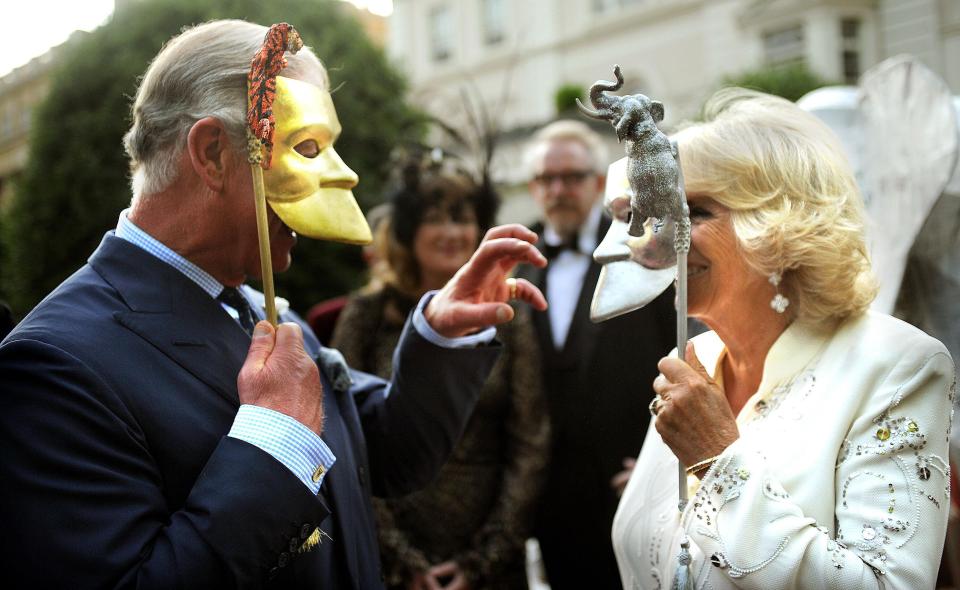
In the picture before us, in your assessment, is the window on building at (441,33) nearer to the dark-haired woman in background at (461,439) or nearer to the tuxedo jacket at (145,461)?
the dark-haired woman in background at (461,439)

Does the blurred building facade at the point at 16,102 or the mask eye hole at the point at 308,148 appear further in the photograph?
the blurred building facade at the point at 16,102

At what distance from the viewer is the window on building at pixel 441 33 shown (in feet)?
80.8

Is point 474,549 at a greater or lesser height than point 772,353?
lesser

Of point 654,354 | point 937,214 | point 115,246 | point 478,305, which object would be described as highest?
point 115,246

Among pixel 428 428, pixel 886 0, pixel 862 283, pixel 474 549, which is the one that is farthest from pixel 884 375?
pixel 886 0

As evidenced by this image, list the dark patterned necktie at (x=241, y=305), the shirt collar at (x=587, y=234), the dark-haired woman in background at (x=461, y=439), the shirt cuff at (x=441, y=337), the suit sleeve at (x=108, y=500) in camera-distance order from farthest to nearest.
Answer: the shirt collar at (x=587, y=234), the dark-haired woman in background at (x=461, y=439), the shirt cuff at (x=441, y=337), the dark patterned necktie at (x=241, y=305), the suit sleeve at (x=108, y=500)

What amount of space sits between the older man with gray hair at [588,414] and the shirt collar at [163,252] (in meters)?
1.87

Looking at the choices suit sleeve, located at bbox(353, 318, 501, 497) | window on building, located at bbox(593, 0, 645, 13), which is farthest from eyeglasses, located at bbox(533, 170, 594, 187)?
window on building, located at bbox(593, 0, 645, 13)

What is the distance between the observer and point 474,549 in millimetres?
3508

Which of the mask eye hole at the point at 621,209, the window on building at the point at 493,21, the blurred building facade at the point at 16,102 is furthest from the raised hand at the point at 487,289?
the window on building at the point at 493,21

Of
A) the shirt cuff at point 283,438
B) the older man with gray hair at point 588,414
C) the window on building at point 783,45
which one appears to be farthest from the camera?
the window on building at point 783,45

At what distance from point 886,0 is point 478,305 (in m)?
4.97

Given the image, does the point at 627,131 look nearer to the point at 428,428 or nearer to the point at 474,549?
the point at 428,428

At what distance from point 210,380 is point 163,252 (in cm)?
34
